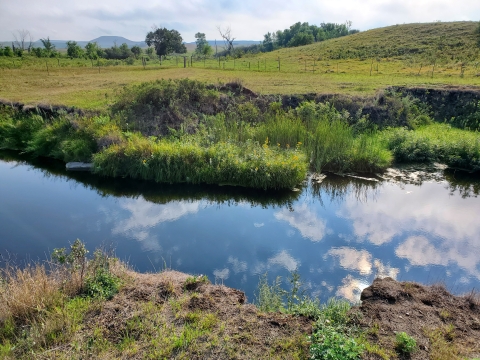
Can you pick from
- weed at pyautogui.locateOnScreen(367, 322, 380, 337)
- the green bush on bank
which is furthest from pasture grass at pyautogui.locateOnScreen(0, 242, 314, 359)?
the green bush on bank

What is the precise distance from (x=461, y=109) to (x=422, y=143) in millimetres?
5580

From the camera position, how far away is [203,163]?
11.9m

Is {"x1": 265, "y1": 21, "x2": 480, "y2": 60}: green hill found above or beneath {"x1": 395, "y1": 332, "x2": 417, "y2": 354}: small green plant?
above

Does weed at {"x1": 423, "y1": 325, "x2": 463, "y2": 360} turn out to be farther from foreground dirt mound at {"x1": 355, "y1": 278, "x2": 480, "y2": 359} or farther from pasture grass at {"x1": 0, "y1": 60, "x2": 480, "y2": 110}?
pasture grass at {"x1": 0, "y1": 60, "x2": 480, "y2": 110}

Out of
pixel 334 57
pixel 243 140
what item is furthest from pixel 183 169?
pixel 334 57

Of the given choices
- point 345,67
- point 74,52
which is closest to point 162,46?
point 74,52

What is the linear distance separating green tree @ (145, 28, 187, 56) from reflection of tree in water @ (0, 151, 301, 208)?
190 ft

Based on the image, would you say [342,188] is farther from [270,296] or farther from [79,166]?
[79,166]

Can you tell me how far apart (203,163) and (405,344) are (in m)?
8.47

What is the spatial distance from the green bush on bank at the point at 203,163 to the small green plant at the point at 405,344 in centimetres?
691

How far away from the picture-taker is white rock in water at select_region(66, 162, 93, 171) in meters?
13.3

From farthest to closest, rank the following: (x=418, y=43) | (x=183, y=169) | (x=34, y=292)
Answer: (x=418, y=43) → (x=183, y=169) → (x=34, y=292)

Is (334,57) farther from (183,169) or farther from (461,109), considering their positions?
(183,169)

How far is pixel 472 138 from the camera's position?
1378cm
